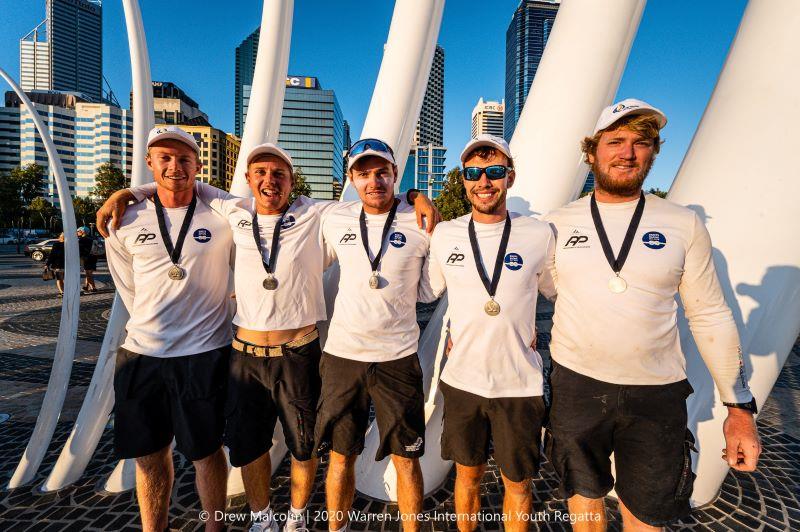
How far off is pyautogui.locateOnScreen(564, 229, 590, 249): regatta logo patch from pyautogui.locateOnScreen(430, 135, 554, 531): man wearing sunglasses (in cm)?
17

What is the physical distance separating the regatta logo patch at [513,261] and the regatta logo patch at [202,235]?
7.90ft

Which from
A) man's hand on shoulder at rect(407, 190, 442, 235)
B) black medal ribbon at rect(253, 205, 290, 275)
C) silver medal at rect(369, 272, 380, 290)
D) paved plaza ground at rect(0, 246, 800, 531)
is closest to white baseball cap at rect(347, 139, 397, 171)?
man's hand on shoulder at rect(407, 190, 442, 235)

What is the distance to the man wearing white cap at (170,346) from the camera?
10.2ft

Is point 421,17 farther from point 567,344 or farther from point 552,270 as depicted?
point 567,344

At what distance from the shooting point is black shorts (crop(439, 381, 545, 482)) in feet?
8.85

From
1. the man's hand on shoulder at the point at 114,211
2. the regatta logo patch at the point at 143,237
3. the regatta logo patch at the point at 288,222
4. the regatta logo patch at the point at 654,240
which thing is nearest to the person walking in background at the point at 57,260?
the man's hand on shoulder at the point at 114,211

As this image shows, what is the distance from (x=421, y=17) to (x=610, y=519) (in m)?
5.22

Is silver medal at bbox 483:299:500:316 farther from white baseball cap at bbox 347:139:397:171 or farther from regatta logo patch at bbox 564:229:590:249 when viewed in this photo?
white baseball cap at bbox 347:139:397:171

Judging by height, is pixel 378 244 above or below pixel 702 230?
below

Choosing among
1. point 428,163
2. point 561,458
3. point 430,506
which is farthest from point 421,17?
point 428,163

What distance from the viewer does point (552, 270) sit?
275cm

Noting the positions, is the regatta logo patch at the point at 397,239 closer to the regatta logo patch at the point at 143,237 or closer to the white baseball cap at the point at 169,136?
the white baseball cap at the point at 169,136

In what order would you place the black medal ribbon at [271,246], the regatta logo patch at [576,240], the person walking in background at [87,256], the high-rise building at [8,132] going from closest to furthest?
the regatta logo patch at [576,240] < the black medal ribbon at [271,246] < the person walking in background at [87,256] < the high-rise building at [8,132]

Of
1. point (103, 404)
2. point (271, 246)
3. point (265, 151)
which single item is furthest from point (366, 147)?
point (103, 404)
